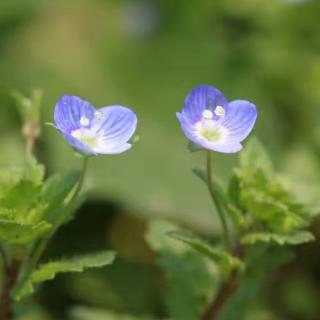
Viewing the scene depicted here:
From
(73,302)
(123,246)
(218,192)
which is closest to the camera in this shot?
(218,192)

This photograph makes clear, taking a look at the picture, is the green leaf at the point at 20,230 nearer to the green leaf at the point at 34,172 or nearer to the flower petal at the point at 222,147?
the green leaf at the point at 34,172

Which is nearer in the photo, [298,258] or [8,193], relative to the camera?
Result: [8,193]

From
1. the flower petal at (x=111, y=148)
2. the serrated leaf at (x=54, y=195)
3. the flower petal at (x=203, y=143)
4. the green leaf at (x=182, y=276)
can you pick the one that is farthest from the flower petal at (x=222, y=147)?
the green leaf at (x=182, y=276)

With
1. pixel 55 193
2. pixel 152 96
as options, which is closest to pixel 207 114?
pixel 55 193

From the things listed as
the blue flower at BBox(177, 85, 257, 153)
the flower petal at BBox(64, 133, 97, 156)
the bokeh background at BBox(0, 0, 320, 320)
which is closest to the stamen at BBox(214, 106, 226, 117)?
the blue flower at BBox(177, 85, 257, 153)

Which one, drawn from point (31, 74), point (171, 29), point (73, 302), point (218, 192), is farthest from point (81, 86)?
point (218, 192)

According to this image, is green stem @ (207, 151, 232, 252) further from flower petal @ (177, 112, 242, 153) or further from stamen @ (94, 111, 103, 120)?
stamen @ (94, 111, 103, 120)

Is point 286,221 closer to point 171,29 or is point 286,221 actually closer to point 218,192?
point 218,192
